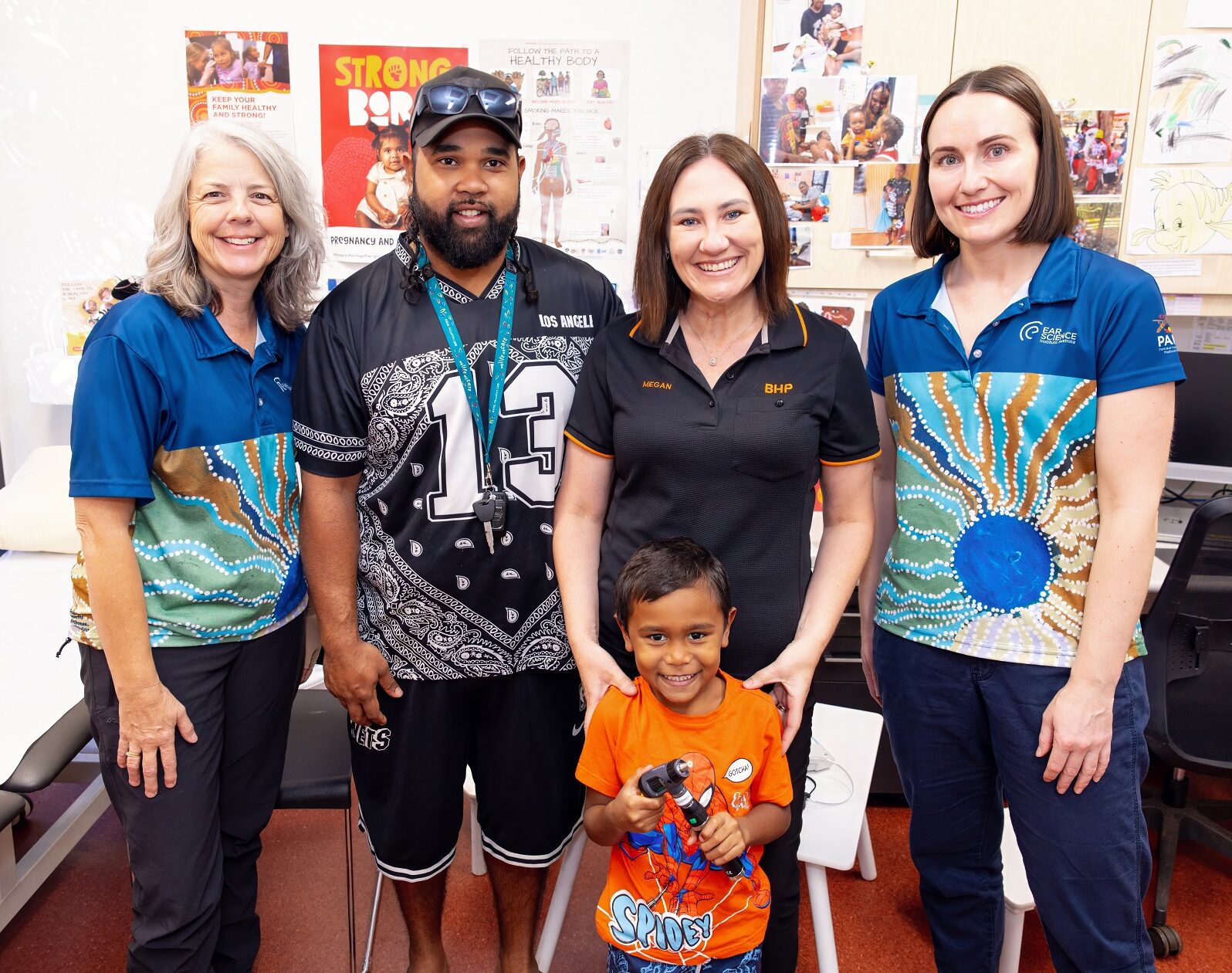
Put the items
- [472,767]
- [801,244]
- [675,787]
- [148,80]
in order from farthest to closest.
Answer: [148,80]
[801,244]
[472,767]
[675,787]

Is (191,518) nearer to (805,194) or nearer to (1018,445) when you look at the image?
(1018,445)

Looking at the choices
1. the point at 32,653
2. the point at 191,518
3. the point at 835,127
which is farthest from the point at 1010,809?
the point at 32,653

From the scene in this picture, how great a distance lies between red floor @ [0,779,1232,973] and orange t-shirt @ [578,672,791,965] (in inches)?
32.2

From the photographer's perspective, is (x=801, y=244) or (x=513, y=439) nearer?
(x=513, y=439)

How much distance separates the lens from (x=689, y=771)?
4.18ft

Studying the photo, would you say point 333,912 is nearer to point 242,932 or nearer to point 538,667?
point 242,932

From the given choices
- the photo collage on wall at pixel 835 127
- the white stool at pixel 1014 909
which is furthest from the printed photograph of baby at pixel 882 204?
the white stool at pixel 1014 909

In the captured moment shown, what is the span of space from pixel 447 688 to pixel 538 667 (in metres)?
0.17

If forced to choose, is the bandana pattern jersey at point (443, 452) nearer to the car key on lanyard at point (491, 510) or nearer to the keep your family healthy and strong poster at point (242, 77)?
the car key on lanyard at point (491, 510)

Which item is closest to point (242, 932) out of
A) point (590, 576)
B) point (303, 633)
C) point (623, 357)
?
point (303, 633)

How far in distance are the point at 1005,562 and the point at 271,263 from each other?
4.52 ft

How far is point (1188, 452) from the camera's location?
2.76 m

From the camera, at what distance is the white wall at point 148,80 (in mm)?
2596

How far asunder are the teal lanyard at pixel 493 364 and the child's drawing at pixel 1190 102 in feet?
6.09
